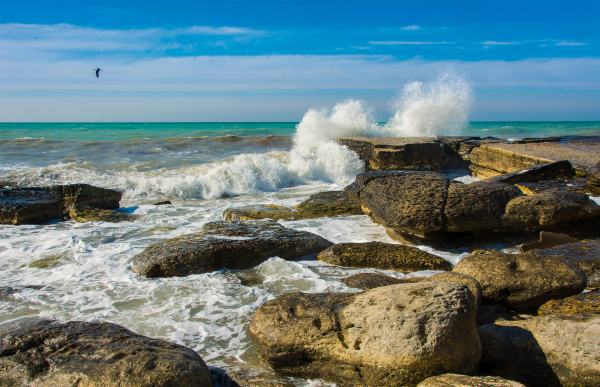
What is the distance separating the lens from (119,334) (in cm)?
346

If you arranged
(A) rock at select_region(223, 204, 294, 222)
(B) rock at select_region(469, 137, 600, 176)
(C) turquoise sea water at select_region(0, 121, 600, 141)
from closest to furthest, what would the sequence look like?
(A) rock at select_region(223, 204, 294, 222) < (B) rock at select_region(469, 137, 600, 176) < (C) turquoise sea water at select_region(0, 121, 600, 141)

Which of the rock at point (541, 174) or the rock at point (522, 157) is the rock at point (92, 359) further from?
the rock at point (522, 157)

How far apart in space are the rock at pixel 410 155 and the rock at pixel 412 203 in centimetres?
603

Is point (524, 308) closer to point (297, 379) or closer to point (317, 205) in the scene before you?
point (297, 379)

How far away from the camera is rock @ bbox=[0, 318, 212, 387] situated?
296 centimetres

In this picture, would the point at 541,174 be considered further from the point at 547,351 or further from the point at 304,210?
the point at 547,351

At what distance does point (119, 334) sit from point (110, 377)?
554mm

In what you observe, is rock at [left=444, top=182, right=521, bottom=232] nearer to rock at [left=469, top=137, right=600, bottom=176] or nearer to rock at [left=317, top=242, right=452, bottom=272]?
rock at [left=317, top=242, right=452, bottom=272]

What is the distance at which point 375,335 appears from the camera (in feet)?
11.4

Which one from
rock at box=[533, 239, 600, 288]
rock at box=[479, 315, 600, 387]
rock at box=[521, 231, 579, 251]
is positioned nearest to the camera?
rock at box=[479, 315, 600, 387]

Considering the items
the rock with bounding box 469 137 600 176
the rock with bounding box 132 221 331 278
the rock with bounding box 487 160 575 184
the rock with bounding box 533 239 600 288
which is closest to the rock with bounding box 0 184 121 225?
the rock with bounding box 132 221 331 278

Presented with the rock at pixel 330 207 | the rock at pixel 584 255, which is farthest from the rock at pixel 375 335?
the rock at pixel 330 207

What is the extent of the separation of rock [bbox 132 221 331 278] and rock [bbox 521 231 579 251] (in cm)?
229

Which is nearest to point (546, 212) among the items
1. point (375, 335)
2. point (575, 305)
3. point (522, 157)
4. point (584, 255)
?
point (584, 255)
